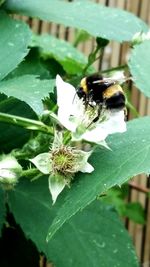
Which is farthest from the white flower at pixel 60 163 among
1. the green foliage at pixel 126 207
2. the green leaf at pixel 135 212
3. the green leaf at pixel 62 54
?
the green leaf at pixel 135 212

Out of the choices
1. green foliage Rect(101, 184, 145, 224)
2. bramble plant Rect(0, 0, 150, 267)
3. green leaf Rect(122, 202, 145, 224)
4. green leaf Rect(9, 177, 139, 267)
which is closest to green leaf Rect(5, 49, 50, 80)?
bramble plant Rect(0, 0, 150, 267)

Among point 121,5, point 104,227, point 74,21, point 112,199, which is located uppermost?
point 74,21

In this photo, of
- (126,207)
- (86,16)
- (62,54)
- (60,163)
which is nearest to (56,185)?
(60,163)

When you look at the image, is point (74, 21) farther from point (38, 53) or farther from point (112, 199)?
point (112, 199)

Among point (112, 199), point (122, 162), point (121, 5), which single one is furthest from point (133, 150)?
point (121, 5)

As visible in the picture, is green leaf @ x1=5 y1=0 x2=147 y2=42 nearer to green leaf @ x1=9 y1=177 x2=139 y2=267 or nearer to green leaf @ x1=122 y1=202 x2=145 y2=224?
green leaf @ x1=9 y1=177 x2=139 y2=267

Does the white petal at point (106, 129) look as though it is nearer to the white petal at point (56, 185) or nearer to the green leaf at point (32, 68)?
the white petal at point (56, 185)
